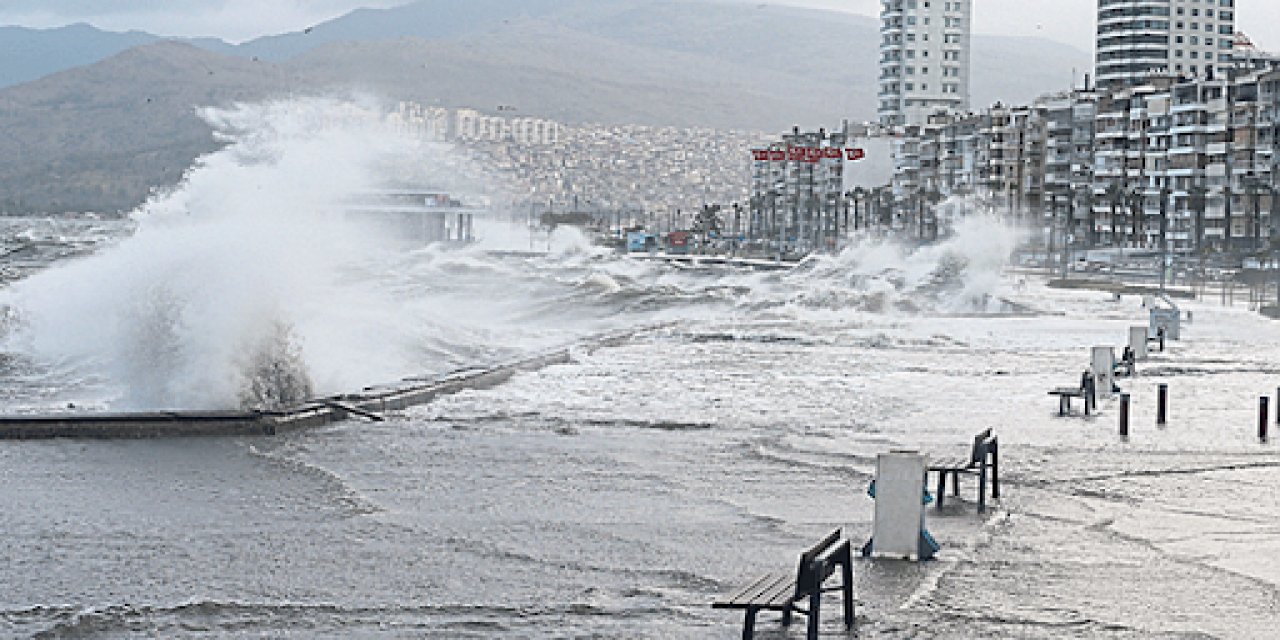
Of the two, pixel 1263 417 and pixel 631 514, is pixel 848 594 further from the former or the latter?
pixel 1263 417

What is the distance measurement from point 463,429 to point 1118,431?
719 cm

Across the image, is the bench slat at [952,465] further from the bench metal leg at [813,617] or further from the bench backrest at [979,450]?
the bench metal leg at [813,617]

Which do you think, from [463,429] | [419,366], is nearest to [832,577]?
[463,429]

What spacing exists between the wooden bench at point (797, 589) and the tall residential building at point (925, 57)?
17626cm

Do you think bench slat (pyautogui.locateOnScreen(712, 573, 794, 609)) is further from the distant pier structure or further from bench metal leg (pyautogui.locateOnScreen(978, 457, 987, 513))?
the distant pier structure

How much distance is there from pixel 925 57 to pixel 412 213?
5778cm

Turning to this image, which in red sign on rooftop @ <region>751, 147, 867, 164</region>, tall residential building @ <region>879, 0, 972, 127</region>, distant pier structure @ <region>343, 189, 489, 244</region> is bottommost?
distant pier structure @ <region>343, 189, 489, 244</region>

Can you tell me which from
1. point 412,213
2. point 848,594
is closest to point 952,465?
point 848,594

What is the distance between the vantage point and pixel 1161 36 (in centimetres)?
16675

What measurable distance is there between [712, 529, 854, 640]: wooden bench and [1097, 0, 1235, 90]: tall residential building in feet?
533

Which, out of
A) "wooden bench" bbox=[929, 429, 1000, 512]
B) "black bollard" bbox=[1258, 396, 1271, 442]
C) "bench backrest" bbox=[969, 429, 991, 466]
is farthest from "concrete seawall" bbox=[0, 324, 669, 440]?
"black bollard" bbox=[1258, 396, 1271, 442]

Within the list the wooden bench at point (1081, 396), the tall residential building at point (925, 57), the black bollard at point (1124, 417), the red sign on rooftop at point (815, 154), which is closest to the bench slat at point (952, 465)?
the black bollard at point (1124, 417)

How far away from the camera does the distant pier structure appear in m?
166

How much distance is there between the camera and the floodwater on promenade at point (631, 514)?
970cm
